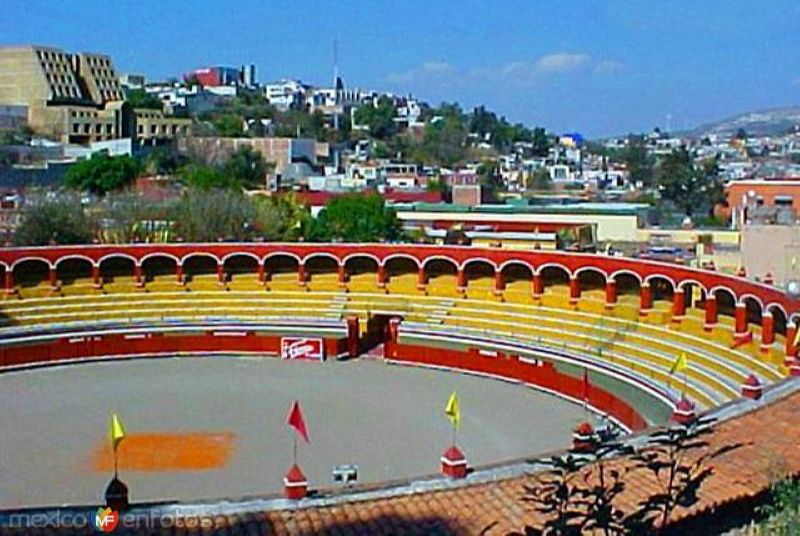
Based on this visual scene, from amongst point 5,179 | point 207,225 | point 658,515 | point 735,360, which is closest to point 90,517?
point 658,515

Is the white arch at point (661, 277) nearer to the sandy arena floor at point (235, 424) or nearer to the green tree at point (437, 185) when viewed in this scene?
the sandy arena floor at point (235, 424)

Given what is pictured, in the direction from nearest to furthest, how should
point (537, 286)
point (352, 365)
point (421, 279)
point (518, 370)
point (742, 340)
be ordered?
1. point (742, 340)
2. point (518, 370)
3. point (352, 365)
4. point (537, 286)
5. point (421, 279)

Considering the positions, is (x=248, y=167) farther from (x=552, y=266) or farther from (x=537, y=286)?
(x=552, y=266)

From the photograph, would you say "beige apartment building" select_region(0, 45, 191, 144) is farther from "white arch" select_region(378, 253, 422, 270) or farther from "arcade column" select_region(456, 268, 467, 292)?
"arcade column" select_region(456, 268, 467, 292)

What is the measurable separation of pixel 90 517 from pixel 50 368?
21.2m

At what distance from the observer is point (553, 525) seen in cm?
591

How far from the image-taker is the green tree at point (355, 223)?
142ft

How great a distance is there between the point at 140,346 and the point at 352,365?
23.8 feet

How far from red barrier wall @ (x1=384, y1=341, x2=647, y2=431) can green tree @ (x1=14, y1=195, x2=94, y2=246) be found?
1517 centimetres

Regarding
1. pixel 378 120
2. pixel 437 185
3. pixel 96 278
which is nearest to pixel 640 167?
pixel 378 120

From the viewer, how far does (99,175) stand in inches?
2200

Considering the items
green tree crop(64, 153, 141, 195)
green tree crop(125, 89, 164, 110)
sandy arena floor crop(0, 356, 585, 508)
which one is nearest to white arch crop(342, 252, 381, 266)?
sandy arena floor crop(0, 356, 585, 508)

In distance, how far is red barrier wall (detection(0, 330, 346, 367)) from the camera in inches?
1248

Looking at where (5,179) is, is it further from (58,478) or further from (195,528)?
(195,528)
